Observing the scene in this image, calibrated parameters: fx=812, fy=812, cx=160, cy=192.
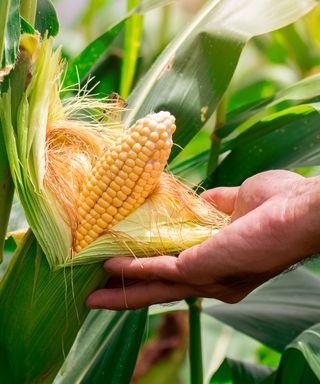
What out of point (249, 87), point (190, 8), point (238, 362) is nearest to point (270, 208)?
point (238, 362)

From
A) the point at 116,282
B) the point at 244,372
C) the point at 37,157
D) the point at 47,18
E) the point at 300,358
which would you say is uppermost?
the point at 47,18

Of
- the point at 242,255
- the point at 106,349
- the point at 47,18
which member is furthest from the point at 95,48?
the point at 242,255

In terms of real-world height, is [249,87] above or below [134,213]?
below

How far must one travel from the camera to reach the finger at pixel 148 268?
107cm

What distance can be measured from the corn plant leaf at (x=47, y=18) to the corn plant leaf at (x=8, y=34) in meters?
0.25

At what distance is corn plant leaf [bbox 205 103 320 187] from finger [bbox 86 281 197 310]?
0.44m

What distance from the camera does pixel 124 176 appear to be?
1.13m

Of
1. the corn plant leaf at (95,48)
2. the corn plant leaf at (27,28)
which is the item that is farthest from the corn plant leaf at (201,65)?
the corn plant leaf at (27,28)

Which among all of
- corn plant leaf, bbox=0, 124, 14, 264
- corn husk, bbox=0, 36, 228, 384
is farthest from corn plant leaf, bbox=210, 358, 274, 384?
corn plant leaf, bbox=0, 124, 14, 264

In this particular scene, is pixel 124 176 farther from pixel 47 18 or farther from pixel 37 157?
pixel 47 18

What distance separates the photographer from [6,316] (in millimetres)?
1184

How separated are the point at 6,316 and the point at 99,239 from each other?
0.18 meters

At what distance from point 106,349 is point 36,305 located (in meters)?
0.36

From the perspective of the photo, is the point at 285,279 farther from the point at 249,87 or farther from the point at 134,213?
the point at 249,87
